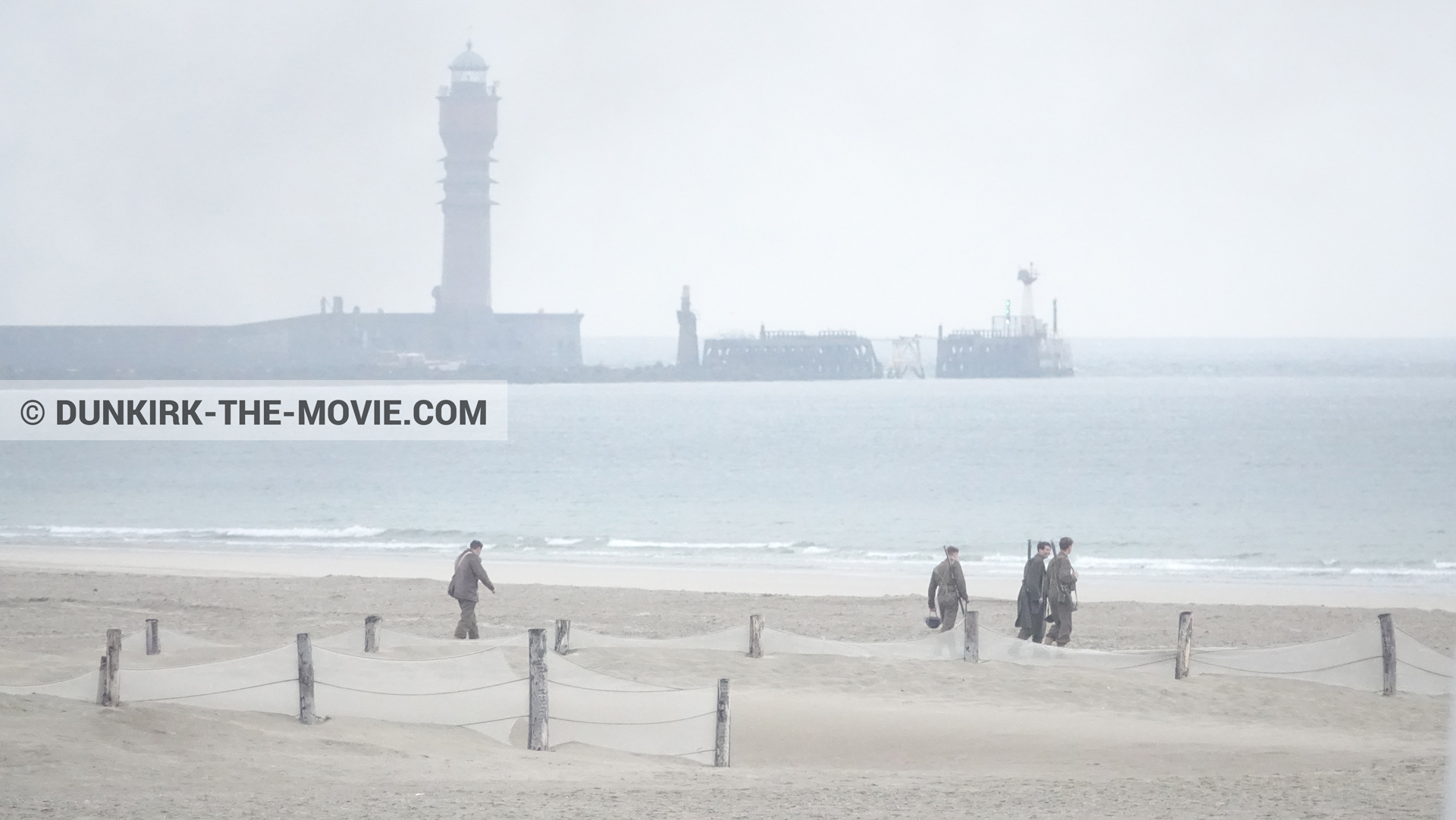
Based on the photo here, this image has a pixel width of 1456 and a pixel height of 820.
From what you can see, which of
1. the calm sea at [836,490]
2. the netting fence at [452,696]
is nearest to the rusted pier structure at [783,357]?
the calm sea at [836,490]

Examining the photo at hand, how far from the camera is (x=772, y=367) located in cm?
14400

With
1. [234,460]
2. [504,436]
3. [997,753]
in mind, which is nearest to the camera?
[997,753]

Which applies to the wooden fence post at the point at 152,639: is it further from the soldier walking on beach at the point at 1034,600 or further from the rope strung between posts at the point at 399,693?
the soldier walking on beach at the point at 1034,600

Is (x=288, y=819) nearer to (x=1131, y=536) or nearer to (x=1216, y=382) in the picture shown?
(x=1131, y=536)

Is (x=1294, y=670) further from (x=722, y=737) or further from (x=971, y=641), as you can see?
(x=722, y=737)

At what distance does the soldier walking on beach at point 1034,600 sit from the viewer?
1380 cm

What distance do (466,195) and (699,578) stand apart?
8845cm

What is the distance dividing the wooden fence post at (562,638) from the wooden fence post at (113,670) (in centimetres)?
454

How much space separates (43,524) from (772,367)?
105 meters

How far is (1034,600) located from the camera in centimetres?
1404

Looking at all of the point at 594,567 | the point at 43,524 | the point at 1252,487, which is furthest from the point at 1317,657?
the point at 1252,487

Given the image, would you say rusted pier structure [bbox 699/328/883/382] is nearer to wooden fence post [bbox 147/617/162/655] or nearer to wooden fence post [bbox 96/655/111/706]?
wooden fence post [bbox 147/617/162/655]

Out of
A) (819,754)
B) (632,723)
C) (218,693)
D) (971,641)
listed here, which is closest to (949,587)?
(971,641)

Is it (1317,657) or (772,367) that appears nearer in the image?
(1317,657)
